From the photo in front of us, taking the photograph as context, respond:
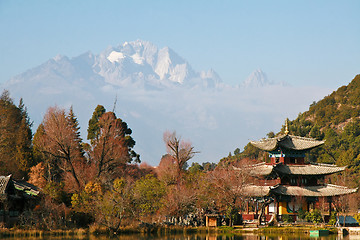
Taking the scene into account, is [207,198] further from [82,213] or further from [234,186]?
[82,213]

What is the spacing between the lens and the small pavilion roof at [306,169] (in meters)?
53.4

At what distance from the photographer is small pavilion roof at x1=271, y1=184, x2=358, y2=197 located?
52.0m

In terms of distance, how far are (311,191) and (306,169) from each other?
243 centimetres

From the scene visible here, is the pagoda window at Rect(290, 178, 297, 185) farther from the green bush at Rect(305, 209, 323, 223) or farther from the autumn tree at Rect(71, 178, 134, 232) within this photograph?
the autumn tree at Rect(71, 178, 134, 232)

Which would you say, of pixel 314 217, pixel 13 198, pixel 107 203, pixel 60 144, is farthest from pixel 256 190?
pixel 13 198

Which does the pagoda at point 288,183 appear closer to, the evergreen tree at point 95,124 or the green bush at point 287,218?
the green bush at point 287,218

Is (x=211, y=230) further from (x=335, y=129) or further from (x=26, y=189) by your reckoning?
(x=335, y=129)

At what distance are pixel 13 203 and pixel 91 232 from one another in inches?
291

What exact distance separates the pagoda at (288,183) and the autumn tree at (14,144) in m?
23.6

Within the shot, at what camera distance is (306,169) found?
2137 inches

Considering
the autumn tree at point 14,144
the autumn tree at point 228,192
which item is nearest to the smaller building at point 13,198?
the autumn tree at point 14,144

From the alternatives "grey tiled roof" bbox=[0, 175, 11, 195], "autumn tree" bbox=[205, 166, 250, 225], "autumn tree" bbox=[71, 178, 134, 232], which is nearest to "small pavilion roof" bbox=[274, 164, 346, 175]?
"autumn tree" bbox=[205, 166, 250, 225]

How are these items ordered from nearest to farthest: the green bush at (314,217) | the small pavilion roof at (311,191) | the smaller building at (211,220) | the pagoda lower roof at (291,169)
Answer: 1. the smaller building at (211,220)
2. the green bush at (314,217)
3. the small pavilion roof at (311,191)
4. the pagoda lower roof at (291,169)

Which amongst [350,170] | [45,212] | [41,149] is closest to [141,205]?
[45,212]
